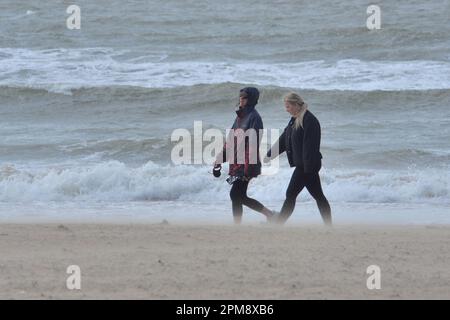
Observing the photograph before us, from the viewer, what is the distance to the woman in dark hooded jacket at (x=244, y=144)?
349 inches

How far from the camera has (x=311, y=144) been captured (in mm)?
8758

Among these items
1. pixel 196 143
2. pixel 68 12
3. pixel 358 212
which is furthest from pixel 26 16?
pixel 358 212

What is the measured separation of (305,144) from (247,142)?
54cm

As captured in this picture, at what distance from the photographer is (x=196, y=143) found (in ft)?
54.1

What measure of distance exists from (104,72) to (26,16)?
8.14m

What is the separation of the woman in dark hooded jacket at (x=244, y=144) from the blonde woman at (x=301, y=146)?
6.9 inches

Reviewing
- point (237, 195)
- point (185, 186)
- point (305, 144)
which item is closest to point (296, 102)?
point (305, 144)

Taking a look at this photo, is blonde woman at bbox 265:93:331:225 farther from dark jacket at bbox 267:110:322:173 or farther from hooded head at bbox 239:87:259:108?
hooded head at bbox 239:87:259:108

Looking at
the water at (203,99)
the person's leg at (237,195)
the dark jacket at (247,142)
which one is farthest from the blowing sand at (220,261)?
the water at (203,99)

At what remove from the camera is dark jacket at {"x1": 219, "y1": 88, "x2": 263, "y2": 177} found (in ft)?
29.1

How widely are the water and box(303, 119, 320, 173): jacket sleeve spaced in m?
2.11

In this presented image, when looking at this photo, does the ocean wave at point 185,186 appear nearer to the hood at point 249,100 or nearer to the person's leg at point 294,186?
the person's leg at point 294,186

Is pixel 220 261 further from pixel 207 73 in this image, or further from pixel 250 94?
pixel 207 73
